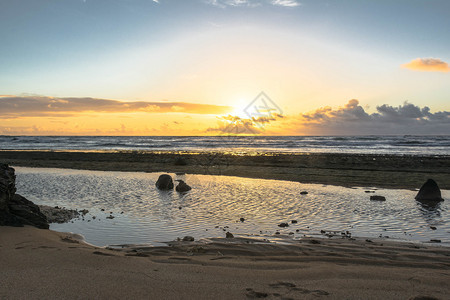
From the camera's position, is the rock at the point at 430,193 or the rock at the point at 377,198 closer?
the rock at the point at 430,193

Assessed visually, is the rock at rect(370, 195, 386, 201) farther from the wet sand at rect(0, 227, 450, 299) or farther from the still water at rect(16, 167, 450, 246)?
the wet sand at rect(0, 227, 450, 299)

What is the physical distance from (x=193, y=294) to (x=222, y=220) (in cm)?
599

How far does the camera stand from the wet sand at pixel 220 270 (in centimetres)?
472

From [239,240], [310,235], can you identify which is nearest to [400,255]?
[310,235]

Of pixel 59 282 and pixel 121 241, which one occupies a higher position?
pixel 59 282

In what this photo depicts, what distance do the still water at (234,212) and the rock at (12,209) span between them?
91 centimetres

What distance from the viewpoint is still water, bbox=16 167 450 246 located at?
365 inches

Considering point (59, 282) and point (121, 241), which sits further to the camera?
point (121, 241)

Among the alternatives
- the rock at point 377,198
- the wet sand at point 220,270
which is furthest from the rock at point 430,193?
the wet sand at point 220,270

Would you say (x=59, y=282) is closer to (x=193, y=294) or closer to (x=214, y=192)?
(x=193, y=294)

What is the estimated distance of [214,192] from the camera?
54.0ft

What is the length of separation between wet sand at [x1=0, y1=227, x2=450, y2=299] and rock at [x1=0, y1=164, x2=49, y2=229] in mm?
484

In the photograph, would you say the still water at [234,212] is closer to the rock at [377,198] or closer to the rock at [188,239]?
the rock at [377,198]

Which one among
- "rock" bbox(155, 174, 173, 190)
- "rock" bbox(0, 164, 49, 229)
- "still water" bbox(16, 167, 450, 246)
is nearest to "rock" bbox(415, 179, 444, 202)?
"still water" bbox(16, 167, 450, 246)
